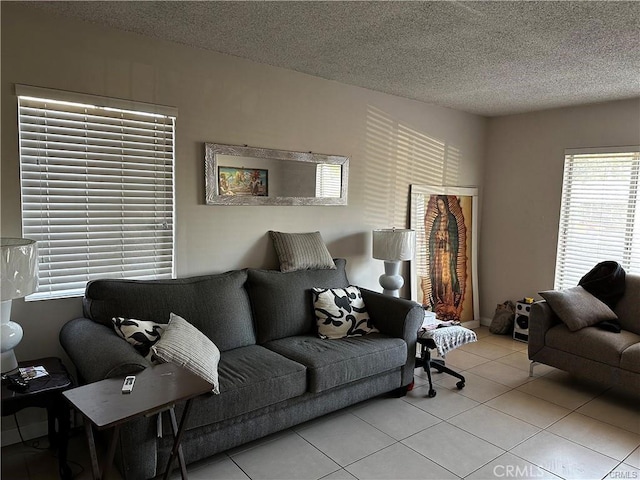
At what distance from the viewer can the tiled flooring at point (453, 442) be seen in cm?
250

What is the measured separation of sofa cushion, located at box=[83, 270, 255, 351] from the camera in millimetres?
2758

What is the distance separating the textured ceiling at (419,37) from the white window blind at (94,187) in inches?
22.1

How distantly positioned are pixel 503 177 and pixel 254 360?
151 inches

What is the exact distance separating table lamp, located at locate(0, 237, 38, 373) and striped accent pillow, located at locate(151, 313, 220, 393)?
72 centimetres

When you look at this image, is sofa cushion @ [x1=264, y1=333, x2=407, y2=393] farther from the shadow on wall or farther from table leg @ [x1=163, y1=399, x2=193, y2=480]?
the shadow on wall

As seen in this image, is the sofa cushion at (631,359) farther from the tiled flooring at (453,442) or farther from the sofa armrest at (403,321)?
the sofa armrest at (403,321)

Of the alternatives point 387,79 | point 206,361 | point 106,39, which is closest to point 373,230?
point 387,79

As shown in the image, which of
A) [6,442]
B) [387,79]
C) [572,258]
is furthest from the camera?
[572,258]

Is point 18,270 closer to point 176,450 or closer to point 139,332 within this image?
point 139,332

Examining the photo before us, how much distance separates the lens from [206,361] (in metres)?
2.44

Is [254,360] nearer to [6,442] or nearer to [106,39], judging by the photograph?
[6,442]

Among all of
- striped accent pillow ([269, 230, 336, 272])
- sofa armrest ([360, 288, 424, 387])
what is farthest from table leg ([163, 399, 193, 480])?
sofa armrest ([360, 288, 424, 387])

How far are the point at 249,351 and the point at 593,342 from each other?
2612 millimetres

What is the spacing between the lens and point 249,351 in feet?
9.90
